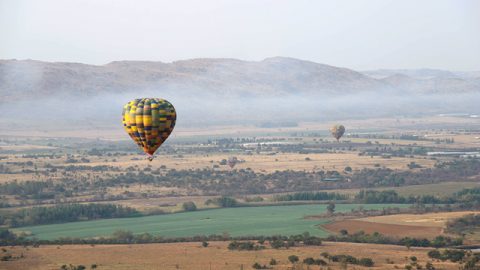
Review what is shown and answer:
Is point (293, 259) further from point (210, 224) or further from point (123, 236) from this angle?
point (210, 224)

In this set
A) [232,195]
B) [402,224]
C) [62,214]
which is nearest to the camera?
[402,224]

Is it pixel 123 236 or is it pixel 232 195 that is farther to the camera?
pixel 232 195

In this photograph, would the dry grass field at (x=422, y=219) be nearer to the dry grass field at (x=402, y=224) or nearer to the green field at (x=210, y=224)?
the dry grass field at (x=402, y=224)

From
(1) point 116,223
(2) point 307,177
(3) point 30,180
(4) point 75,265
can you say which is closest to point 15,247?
(4) point 75,265

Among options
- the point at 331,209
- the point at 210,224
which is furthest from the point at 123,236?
the point at 331,209

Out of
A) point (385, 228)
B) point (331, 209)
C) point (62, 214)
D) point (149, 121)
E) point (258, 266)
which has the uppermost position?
point (149, 121)

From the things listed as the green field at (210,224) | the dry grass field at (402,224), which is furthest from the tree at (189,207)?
the dry grass field at (402,224)

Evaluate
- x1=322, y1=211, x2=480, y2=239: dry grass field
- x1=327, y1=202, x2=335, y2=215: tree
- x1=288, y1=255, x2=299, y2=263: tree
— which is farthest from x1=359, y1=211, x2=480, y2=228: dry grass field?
x1=288, y1=255, x2=299, y2=263: tree
